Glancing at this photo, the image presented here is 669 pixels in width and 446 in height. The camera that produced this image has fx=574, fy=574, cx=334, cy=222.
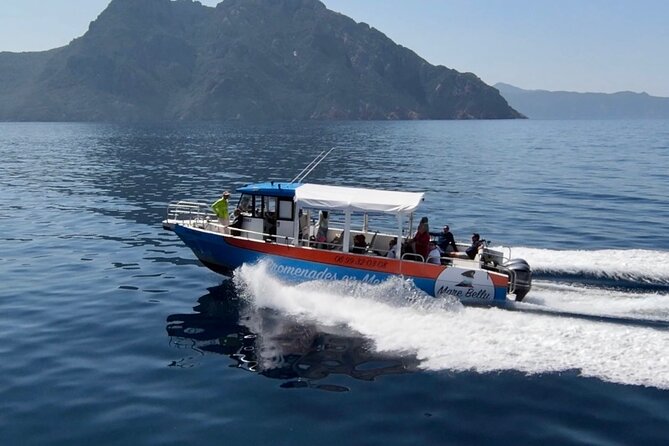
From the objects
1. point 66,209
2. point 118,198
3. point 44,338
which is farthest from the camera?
point 118,198

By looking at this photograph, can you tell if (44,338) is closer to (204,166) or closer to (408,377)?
(408,377)

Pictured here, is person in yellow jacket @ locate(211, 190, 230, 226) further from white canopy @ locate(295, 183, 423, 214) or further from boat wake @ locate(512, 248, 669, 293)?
boat wake @ locate(512, 248, 669, 293)

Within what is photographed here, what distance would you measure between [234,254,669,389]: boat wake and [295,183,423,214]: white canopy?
2410 millimetres

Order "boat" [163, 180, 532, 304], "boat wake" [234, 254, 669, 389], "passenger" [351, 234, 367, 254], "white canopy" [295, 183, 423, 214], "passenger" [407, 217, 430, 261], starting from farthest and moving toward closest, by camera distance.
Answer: "passenger" [351, 234, 367, 254]
"passenger" [407, 217, 430, 261]
"white canopy" [295, 183, 423, 214]
"boat" [163, 180, 532, 304]
"boat wake" [234, 254, 669, 389]

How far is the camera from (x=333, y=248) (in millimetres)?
20516

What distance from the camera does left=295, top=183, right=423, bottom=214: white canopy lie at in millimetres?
18645

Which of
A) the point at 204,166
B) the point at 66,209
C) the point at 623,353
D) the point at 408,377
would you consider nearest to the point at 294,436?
the point at 408,377

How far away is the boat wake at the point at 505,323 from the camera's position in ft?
45.5

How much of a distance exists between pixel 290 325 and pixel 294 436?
6.20 metres

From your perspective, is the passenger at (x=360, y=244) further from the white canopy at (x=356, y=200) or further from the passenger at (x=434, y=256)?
the passenger at (x=434, y=256)

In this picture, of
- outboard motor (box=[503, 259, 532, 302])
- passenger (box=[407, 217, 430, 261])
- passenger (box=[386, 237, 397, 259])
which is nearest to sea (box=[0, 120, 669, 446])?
outboard motor (box=[503, 259, 532, 302])

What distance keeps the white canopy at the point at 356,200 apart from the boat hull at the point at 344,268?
155 cm

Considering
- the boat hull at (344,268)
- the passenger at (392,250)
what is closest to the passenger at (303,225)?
the boat hull at (344,268)

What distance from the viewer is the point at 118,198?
4084 cm
